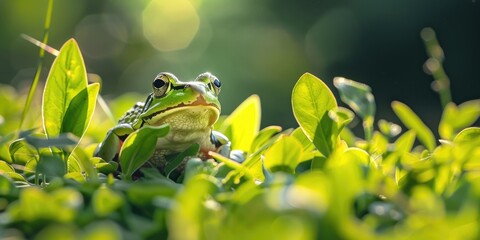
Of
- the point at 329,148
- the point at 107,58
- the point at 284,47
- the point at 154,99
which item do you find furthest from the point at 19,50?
the point at 329,148

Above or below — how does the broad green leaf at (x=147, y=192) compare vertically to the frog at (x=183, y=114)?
below

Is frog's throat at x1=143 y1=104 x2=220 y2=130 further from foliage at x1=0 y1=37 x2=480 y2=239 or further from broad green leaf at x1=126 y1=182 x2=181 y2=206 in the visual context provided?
broad green leaf at x1=126 y1=182 x2=181 y2=206

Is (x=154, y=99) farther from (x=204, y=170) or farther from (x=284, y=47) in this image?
(x=284, y=47)

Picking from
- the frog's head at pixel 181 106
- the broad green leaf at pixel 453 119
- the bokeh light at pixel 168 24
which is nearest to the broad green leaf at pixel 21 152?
the frog's head at pixel 181 106

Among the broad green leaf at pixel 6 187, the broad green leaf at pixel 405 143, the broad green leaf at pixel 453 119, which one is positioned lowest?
the broad green leaf at pixel 6 187

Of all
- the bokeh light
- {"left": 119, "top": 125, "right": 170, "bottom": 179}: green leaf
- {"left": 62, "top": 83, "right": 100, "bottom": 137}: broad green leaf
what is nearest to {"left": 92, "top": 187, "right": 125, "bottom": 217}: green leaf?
{"left": 119, "top": 125, "right": 170, "bottom": 179}: green leaf

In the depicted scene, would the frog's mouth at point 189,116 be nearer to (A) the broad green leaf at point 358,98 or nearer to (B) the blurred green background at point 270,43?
(A) the broad green leaf at point 358,98

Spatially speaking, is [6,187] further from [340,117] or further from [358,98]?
[358,98]

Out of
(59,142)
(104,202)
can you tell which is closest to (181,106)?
(59,142)
